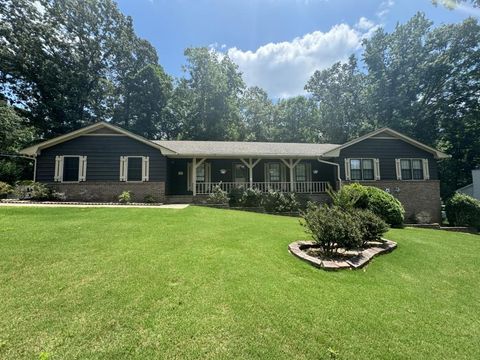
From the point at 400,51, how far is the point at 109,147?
33.5 metres

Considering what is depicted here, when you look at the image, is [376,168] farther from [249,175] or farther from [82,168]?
[82,168]

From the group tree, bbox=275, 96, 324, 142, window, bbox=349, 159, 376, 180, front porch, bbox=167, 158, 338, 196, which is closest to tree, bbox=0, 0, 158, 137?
front porch, bbox=167, 158, 338, 196

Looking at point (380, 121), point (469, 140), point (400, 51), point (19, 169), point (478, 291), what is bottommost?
point (478, 291)

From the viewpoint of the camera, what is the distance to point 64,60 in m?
28.9

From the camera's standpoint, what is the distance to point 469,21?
26.9 m

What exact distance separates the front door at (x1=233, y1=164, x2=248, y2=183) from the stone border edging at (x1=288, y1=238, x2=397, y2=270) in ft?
38.4

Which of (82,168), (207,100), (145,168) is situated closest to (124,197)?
(145,168)

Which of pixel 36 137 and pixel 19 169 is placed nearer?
pixel 19 169

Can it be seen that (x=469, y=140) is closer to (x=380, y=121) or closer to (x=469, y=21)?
(x=380, y=121)

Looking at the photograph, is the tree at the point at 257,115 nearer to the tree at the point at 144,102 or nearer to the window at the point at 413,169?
the tree at the point at 144,102

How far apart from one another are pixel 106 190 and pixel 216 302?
14111 millimetres

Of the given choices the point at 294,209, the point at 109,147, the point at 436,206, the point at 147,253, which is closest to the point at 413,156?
the point at 436,206

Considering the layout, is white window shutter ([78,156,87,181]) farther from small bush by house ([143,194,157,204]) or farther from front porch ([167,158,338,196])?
front porch ([167,158,338,196])

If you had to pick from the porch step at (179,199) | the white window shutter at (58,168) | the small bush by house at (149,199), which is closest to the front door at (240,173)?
the porch step at (179,199)
